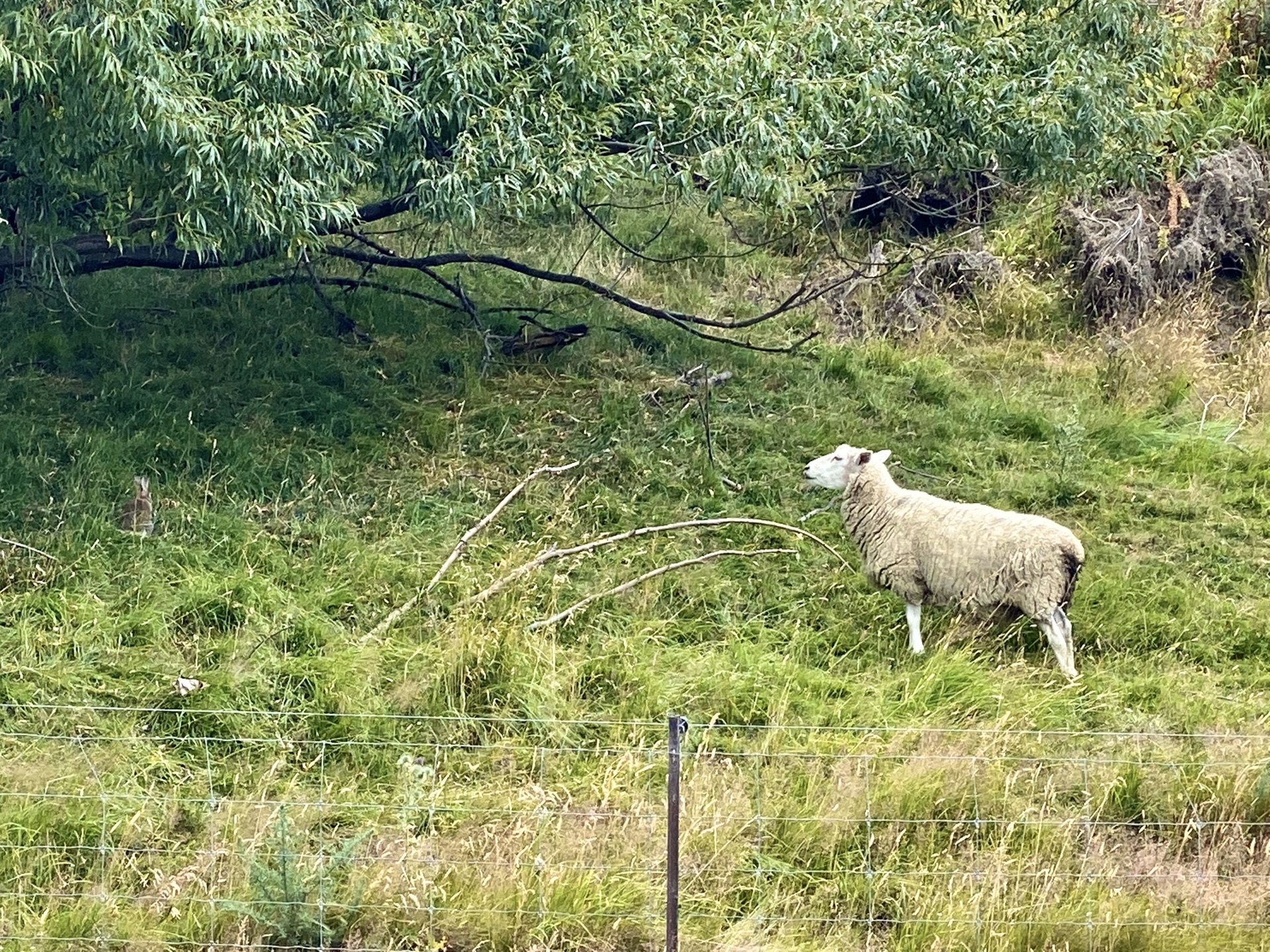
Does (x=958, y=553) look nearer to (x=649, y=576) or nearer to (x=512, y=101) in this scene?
(x=649, y=576)

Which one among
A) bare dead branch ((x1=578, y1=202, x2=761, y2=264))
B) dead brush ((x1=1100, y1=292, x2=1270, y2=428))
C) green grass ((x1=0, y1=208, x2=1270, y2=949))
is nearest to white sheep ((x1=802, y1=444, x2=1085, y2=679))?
green grass ((x1=0, y1=208, x2=1270, y2=949))

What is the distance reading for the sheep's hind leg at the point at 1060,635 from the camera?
25.5 feet

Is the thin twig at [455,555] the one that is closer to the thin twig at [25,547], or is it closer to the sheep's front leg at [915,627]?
the thin twig at [25,547]

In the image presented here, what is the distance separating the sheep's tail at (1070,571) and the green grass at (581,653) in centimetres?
43

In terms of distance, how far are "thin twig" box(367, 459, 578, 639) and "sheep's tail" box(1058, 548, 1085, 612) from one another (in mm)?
3331

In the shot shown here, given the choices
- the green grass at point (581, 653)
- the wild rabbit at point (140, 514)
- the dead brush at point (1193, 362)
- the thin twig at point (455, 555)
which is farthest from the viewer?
the dead brush at point (1193, 362)

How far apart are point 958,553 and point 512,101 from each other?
434 cm

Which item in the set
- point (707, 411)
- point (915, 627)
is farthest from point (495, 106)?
point (915, 627)

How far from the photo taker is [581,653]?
24.9ft

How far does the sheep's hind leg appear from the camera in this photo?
7781 millimetres

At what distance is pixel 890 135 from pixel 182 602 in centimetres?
623

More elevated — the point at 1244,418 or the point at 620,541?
the point at 1244,418

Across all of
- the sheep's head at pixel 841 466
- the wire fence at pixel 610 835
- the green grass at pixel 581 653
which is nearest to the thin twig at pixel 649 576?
the green grass at pixel 581 653

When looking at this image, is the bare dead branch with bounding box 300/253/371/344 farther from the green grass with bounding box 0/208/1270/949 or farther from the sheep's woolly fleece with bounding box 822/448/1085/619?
the sheep's woolly fleece with bounding box 822/448/1085/619
